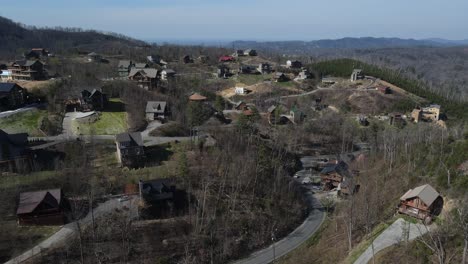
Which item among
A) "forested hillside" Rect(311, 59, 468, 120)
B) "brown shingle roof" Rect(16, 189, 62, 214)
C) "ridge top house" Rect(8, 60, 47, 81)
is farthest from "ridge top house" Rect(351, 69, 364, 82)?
"brown shingle roof" Rect(16, 189, 62, 214)

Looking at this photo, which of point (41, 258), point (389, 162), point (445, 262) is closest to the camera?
point (445, 262)

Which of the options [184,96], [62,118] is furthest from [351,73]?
[62,118]

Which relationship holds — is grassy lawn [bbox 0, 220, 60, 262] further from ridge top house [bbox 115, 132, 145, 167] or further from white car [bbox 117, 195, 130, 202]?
ridge top house [bbox 115, 132, 145, 167]

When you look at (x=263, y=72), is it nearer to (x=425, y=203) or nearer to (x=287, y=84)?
(x=287, y=84)

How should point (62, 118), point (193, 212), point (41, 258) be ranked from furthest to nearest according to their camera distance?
point (62, 118)
point (193, 212)
point (41, 258)

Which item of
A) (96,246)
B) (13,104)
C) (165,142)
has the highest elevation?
(13,104)

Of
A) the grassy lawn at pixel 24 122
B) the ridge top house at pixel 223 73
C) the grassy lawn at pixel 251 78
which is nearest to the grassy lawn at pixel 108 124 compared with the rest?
the grassy lawn at pixel 24 122

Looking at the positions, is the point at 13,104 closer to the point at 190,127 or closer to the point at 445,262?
the point at 190,127
